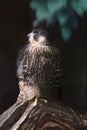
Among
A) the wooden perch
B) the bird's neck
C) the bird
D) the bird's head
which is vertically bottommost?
the wooden perch

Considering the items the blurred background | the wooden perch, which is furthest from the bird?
the blurred background

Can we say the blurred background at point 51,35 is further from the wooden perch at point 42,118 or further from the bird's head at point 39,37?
the wooden perch at point 42,118

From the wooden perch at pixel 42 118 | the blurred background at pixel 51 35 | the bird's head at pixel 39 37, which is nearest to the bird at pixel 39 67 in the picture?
the bird's head at pixel 39 37

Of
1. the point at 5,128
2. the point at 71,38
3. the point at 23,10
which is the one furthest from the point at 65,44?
the point at 5,128

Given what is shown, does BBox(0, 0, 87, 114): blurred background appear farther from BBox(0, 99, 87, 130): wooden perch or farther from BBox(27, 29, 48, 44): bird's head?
BBox(0, 99, 87, 130): wooden perch

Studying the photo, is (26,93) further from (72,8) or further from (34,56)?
(72,8)

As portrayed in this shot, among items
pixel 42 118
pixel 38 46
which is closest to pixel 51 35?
pixel 38 46
